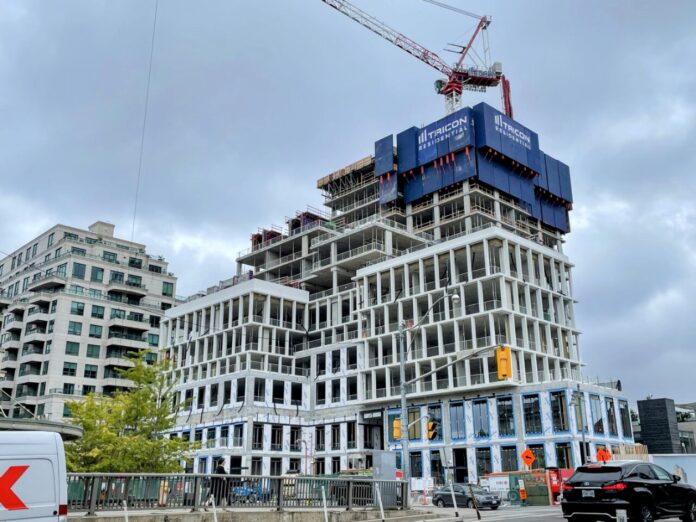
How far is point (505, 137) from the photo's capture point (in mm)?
85500

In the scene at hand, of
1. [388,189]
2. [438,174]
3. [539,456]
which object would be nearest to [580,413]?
[539,456]

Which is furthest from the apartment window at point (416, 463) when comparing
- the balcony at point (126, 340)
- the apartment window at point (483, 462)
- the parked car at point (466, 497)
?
the balcony at point (126, 340)

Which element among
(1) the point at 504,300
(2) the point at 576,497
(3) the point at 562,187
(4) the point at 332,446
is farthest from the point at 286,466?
(2) the point at 576,497

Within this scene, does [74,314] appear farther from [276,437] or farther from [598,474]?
[598,474]

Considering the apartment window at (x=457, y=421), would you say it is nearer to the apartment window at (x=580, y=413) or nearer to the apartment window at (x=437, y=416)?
the apartment window at (x=437, y=416)

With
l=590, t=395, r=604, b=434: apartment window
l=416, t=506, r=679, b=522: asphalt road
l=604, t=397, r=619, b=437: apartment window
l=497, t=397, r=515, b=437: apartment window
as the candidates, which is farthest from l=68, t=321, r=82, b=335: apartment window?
l=416, t=506, r=679, b=522: asphalt road

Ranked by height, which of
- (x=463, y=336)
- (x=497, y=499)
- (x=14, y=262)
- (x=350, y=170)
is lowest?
(x=497, y=499)

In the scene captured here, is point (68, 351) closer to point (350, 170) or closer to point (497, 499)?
point (350, 170)

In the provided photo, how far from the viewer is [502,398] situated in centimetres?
6081

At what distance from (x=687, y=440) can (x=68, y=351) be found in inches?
3460

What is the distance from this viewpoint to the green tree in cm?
3391

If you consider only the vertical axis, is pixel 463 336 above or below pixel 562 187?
below

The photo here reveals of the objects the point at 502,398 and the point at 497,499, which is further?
the point at 502,398

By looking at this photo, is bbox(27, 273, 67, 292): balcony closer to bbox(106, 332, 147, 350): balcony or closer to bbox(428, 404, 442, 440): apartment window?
bbox(106, 332, 147, 350): balcony
